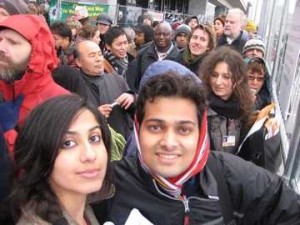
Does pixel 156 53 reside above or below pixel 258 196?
above

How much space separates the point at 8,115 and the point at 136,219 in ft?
2.68

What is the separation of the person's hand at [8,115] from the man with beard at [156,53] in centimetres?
310

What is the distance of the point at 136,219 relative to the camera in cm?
151

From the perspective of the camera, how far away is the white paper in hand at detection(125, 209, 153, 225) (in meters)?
1.50

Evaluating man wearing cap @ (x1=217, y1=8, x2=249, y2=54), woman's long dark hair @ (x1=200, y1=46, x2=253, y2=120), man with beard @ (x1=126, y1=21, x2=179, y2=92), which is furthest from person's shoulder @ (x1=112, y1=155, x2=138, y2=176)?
man wearing cap @ (x1=217, y1=8, x2=249, y2=54)

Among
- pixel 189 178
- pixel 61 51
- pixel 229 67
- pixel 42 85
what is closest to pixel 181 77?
pixel 189 178

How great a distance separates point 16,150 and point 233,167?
31.9 inches

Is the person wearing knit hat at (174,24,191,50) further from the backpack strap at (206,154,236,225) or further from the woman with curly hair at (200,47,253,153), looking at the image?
the backpack strap at (206,154,236,225)

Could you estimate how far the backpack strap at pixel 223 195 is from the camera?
5.33ft

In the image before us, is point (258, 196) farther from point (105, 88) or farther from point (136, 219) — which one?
point (105, 88)

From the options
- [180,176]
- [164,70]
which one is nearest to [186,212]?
[180,176]

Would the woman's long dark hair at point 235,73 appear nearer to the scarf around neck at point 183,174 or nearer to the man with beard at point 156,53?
the scarf around neck at point 183,174

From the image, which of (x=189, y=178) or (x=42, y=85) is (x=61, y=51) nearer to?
(x=42, y=85)

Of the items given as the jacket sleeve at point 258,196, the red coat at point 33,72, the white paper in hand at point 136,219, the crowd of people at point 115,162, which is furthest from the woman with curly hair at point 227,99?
the white paper in hand at point 136,219
